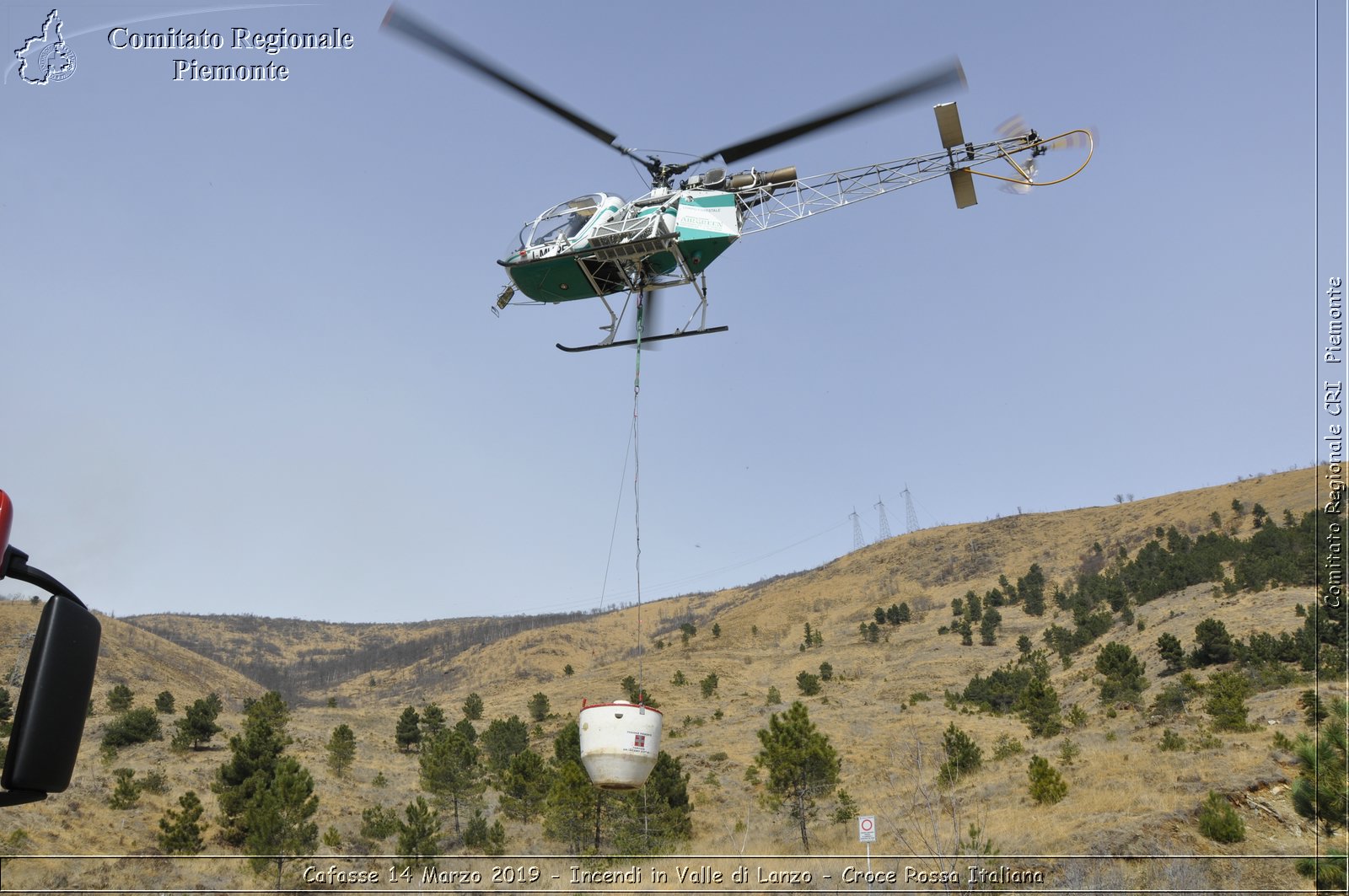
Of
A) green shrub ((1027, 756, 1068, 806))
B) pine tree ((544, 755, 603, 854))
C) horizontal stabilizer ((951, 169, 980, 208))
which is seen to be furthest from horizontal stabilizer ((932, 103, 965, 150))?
pine tree ((544, 755, 603, 854))

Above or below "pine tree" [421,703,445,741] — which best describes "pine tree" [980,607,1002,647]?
above

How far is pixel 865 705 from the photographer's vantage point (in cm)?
4916

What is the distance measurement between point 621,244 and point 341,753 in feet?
110

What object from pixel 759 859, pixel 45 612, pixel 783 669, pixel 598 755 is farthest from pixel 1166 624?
pixel 45 612

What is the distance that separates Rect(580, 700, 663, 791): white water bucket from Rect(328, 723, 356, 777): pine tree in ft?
113

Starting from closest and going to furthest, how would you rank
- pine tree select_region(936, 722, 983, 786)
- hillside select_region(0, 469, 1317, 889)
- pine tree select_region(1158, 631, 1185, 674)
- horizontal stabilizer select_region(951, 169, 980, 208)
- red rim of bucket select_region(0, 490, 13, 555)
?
1. red rim of bucket select_region(0, 490, 13, 555)
2. horizontal stabilizer select_region(951, 169, 980, 208)
3. hillside select_region(0, 469, 1317, 889)
4. pine tree select_region(936, 722, 983, 786)
5. pine tree select_region(1158, 631, 1185, 674)

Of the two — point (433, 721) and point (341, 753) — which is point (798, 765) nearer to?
point (341, 753)

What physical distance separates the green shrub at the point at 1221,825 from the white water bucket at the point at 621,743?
1605cm

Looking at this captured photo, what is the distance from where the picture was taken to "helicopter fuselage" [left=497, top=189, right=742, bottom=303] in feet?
44.1

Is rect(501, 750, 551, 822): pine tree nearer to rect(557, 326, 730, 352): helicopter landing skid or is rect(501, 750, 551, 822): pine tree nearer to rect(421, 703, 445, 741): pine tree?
rect(421, 703, 445, 741): pine tree

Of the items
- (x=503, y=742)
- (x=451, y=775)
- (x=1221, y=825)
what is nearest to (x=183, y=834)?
(x=451, y=775)

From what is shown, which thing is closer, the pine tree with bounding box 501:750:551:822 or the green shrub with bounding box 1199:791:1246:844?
the green shrub with bounding box 1199:791:1246:844

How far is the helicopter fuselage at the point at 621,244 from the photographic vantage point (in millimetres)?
13445

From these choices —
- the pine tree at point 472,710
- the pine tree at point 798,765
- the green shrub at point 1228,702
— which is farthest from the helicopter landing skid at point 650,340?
the pine tree at point 472,710
